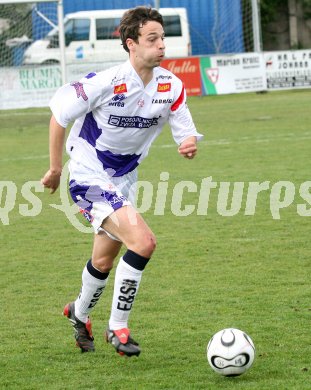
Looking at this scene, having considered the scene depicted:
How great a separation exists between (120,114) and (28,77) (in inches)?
719

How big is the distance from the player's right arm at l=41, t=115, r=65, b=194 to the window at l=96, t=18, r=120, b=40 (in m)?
23.5

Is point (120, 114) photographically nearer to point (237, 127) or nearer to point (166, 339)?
point (166, 339)

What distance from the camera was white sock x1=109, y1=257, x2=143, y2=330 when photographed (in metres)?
5.55

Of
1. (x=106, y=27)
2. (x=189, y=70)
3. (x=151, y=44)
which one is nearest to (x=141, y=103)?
(x=151, y=44)

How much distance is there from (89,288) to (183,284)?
1.71 meters

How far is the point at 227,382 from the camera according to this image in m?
5.15

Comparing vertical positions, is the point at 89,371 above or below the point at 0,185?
above

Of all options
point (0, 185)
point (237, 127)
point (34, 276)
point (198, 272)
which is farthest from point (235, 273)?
point (237, 127)

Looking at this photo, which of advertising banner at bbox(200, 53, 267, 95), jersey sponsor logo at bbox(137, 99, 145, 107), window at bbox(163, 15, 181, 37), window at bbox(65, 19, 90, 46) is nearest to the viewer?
jersey sponsor logo at bbox(137, 99, 145, 107)

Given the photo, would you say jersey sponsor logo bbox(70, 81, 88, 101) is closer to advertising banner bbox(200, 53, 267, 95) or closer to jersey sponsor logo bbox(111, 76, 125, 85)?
jersey sponsor logo bbox(111, 76, 125, 85)

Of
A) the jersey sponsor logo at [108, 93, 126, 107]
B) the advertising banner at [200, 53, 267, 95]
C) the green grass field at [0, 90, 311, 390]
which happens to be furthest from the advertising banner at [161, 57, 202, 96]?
the jersey sponsor logo at [108, 93, 126, 107]

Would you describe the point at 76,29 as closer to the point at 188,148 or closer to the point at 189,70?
the point at 189,70

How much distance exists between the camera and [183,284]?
297 inches

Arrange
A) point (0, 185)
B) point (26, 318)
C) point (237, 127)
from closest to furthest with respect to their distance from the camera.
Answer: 1. point (26, 318)
2. point (0, 185)
3. point (237, 127)
